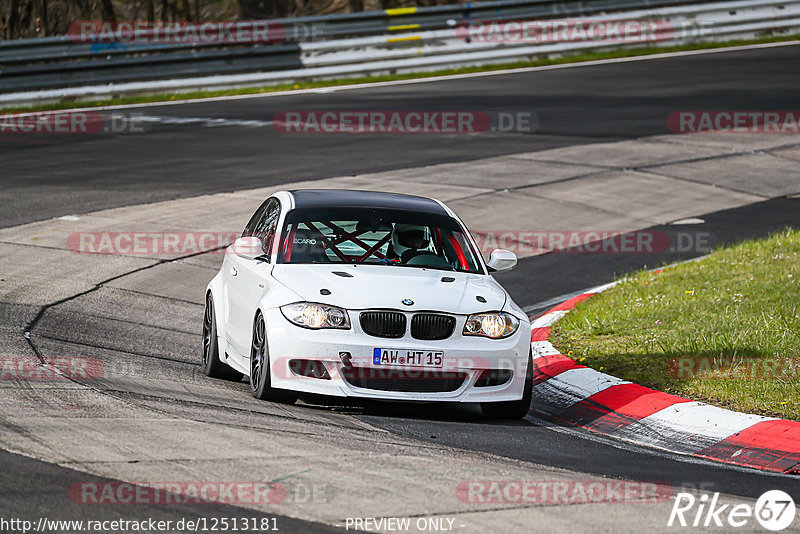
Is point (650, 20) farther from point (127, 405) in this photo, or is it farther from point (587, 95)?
point (127, 405)

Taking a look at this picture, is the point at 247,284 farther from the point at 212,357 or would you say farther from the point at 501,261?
the point at 501,261

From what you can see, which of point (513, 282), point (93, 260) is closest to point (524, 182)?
point (513, 282)

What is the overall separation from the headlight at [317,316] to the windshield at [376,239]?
87cm

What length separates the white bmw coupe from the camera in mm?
7914

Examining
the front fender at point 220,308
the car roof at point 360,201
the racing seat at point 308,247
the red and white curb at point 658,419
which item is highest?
the car roof at point 360,201

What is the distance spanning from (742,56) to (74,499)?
1100 inches

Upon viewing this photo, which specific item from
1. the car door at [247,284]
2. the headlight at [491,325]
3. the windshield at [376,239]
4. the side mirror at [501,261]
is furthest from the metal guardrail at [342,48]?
the headlight at [491,325]

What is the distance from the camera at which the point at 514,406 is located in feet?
27.4

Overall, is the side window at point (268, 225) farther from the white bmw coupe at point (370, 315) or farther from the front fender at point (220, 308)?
the front fender at point (220, 308)

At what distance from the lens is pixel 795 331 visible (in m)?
9.68

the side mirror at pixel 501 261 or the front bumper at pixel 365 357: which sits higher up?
the side mirror at pixel 501 261

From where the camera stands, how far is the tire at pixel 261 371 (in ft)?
26.6

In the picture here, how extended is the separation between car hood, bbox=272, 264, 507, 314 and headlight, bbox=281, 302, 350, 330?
0.04 m

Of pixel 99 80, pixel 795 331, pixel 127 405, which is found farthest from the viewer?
pixel 99 80
